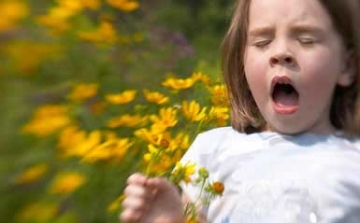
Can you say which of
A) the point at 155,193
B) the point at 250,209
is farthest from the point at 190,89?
the point at 155,193

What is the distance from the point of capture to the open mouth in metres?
1.80

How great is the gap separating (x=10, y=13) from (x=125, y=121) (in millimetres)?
859

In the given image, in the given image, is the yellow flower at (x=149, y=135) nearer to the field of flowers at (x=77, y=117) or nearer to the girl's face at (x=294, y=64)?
the field of flowers at (x=77, y=117)

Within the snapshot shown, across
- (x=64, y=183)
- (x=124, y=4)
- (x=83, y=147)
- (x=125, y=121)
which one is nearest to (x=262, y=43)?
(x=125, y=121)

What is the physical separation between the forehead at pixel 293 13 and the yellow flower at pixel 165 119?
1.18ft

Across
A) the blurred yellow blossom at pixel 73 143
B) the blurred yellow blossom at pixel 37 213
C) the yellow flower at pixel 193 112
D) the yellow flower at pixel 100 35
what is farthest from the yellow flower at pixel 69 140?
the yellow flower at pixel 193 112

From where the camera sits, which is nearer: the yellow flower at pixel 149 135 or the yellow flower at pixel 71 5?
the yellow flower at pixel 71 5

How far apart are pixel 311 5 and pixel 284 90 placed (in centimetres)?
18

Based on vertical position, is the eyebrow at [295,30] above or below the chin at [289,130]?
above

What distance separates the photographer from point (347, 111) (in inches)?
76.4

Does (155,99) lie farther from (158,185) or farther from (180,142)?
(158,185)

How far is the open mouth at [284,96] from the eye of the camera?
5.92 ft

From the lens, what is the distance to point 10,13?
1.10 m

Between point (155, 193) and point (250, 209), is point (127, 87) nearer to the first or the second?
point (250, 209)
